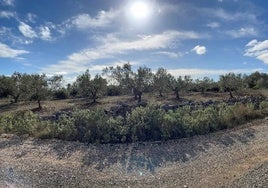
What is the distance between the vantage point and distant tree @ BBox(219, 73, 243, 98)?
1506 inches

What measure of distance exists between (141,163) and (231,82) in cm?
2955

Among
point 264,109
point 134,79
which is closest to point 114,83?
point 134,79

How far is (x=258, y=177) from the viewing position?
8.36 meters

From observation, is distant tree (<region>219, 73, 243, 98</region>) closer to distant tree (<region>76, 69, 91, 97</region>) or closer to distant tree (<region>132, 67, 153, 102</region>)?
distant tree (<region>132, 67, 153, 102</region>)

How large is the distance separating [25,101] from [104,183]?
105ft

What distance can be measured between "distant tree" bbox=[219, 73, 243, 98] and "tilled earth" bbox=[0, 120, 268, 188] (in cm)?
2476

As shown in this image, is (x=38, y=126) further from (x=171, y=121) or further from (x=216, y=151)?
(x=216, y=151)

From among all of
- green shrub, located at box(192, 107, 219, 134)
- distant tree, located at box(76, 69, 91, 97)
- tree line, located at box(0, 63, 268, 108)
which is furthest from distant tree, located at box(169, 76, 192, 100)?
green shrub, located at box(192, 107, 219, 134)

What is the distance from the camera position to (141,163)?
427 inches

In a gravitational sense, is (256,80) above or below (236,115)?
above

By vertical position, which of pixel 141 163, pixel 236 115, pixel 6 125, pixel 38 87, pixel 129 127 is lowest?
pixel 141 163

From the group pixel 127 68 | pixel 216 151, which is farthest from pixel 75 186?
pixel 127 68

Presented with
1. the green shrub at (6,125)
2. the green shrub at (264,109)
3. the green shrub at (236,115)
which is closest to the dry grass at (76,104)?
the green shrub at (6,125)

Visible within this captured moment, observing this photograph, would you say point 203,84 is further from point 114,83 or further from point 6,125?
point 6,125
